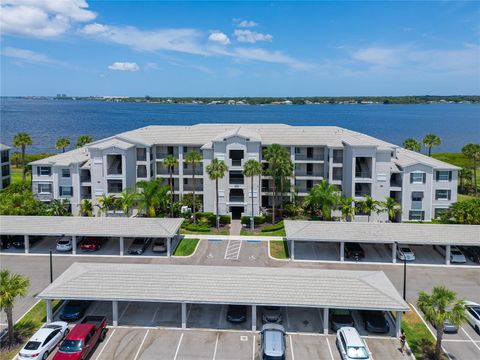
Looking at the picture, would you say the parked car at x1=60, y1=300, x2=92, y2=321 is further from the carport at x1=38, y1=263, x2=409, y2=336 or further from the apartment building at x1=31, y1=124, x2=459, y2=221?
the apartment building at x1=31, y1=124, x2=459, y2=221

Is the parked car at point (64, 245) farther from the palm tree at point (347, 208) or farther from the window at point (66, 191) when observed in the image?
the palm tree at point (347, 208)

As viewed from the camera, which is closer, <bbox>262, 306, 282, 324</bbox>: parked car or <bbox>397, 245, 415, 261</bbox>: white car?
<bbox>262, 306, 282, 324</bbox>: parked car

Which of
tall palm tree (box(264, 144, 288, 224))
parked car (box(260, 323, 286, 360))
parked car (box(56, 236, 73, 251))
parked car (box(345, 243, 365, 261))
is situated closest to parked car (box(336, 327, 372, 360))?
parked car (box(260, 323, 286, 360))

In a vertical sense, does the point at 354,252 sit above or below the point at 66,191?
below

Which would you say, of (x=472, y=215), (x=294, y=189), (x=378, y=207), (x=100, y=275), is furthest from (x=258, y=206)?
(x=100, y=275)

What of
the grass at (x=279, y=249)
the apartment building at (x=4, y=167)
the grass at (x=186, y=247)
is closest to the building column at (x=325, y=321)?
the grass at (x=279, y=249)

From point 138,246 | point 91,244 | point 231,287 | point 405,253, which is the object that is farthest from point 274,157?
point 231,287

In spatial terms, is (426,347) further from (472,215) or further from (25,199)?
(25,199)

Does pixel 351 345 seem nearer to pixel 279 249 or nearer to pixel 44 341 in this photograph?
pixel 44 341
